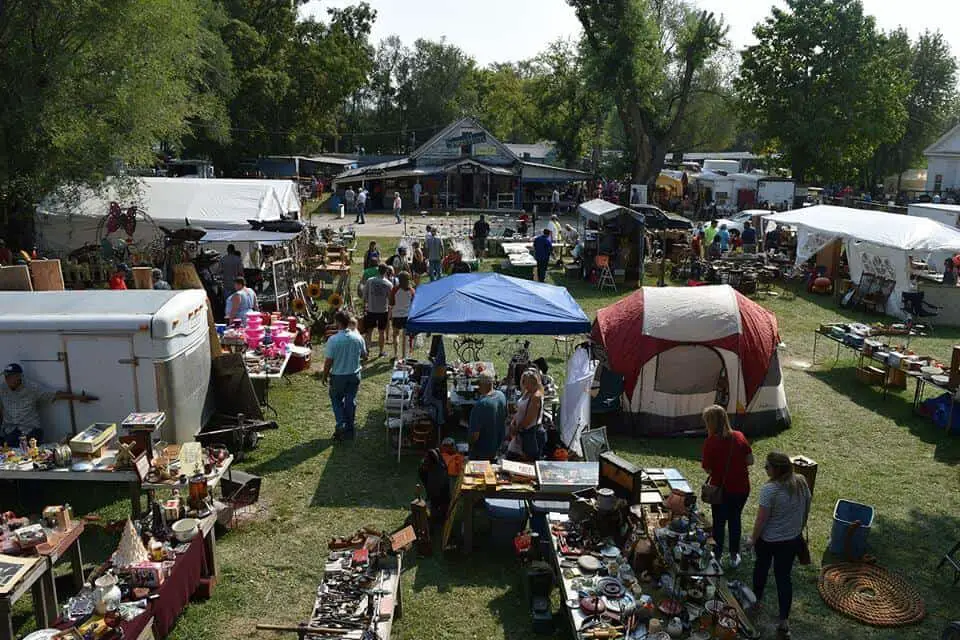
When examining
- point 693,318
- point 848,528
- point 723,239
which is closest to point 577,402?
point 693,318

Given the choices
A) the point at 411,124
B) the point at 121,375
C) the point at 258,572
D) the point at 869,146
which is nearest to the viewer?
the point at 258,572

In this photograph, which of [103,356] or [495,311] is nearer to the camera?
[103,356]

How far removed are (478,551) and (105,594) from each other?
3290mm

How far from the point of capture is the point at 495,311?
909 cm

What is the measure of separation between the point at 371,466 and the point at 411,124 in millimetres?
61518

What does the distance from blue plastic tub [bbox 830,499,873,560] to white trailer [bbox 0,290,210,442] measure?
697 centimetres

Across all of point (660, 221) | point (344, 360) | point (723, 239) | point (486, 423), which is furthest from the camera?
point (723, 239)

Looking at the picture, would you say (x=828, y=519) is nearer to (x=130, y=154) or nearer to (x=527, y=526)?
(x=527, y=526)

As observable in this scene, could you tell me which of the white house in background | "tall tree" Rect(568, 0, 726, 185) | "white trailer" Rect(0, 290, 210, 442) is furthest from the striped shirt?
the white house in background

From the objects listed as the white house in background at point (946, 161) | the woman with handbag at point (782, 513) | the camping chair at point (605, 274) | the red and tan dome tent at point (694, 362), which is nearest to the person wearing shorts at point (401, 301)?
the red and tan dome tent at point (694, 362)

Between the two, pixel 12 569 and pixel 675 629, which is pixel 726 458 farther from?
pixel 12 569

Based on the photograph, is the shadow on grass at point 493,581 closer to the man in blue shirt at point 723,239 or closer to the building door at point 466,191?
the man in blue shirt at point 723,239

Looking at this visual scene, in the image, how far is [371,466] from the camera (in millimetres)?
8867

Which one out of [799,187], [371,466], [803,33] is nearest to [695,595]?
[371,466]
